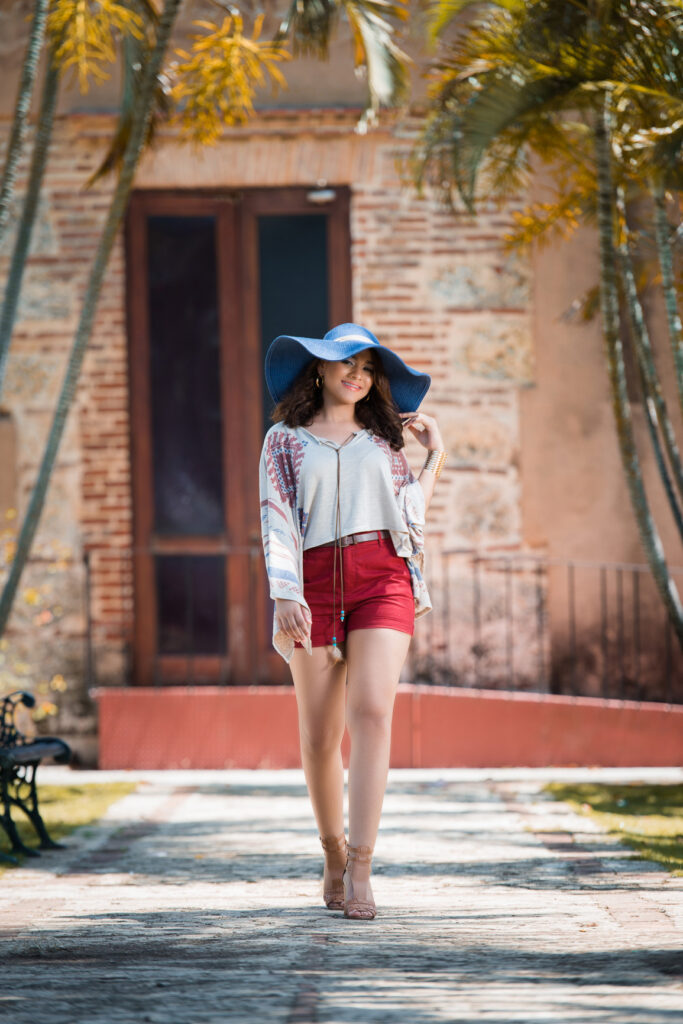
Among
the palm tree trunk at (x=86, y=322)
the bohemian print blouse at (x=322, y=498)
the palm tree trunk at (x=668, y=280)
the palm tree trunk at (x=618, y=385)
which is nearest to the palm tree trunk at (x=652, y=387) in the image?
the palm tree trunk at (x=618, y=385)

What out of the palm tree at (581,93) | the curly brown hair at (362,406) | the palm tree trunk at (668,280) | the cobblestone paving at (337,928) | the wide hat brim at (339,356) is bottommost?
the cobblestone paving at (337,928)

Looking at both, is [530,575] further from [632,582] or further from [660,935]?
[660,935]

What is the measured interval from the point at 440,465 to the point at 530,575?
16.2ft

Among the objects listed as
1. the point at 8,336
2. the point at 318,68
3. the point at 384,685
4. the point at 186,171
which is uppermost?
the point at 318,68

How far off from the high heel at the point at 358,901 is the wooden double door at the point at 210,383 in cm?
544

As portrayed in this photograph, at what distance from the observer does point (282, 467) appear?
3820mm

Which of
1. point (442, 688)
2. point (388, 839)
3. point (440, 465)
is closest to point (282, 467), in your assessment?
point (440, 465)

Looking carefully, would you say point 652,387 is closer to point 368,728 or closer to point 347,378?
point 347,378

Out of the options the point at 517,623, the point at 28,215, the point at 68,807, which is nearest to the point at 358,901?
the point at 68,807

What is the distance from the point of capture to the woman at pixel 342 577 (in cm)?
365

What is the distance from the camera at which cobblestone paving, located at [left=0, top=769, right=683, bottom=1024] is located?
2605 mm

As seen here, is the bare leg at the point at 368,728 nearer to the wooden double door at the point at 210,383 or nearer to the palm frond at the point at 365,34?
the palm frond at the point at 365,34

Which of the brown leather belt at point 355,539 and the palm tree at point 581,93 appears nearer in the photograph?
the brown leather belt at point 355,539

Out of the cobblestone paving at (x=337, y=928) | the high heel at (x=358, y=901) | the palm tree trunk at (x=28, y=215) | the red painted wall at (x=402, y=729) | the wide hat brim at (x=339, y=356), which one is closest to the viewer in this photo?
the cobblestone paving at (x=337, y=928)
